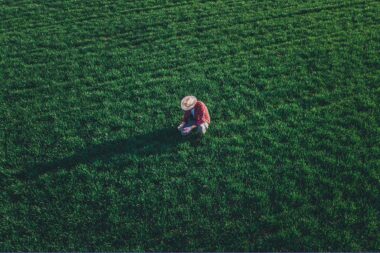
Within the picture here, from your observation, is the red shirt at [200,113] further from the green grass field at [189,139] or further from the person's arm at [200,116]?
the green grass field at [189,139]

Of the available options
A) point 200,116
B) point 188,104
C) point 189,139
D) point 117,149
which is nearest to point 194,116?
point 200,116

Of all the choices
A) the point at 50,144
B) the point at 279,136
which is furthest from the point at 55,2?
the point at 279,136

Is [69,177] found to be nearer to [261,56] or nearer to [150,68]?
[150,68]

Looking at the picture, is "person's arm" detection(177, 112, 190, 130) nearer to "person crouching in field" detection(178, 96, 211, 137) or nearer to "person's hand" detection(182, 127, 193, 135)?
"person crouching in field" detection(178, 96, 211, 137)

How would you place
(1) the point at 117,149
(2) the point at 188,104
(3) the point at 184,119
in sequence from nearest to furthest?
1. (2) the point at 188,104
2. (1) the point at 117,149
3. (3) the point at 184,119

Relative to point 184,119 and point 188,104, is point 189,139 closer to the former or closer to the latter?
point 184,119

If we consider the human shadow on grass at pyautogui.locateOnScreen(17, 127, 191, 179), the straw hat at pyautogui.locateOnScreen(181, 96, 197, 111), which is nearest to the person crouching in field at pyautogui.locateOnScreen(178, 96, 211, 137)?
the straw hat at pyautogui.locateOnScreen(181, 96, 197, 111)
